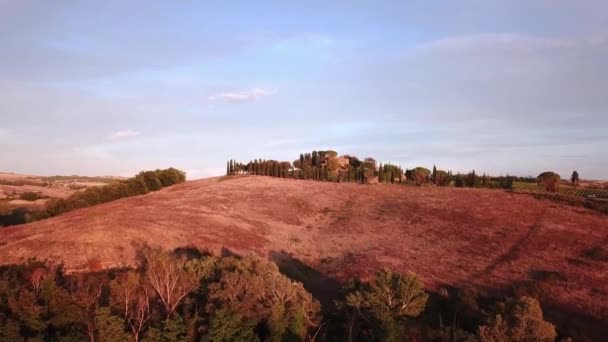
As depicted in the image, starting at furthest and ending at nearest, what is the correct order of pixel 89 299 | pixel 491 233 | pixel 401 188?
1. pixel 401 188
2. pixel 491 233
3. pixel 89 299

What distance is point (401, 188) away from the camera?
7006cm

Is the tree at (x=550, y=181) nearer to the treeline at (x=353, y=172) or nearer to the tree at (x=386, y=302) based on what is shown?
the treeline at (x=353, y=172)

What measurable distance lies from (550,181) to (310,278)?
51.2m

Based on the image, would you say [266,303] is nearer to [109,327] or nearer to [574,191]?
[109,327]

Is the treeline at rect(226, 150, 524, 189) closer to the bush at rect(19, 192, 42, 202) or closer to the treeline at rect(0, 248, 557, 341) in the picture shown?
the bush at rect(19, 192, 42, 202)

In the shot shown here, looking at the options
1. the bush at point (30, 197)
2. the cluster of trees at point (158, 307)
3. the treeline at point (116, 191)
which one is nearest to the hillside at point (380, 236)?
the cluster of trees at point (158, 307)

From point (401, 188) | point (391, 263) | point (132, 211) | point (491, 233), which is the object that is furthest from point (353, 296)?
point (401, 188)

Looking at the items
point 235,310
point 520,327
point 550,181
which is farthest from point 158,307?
point 550,181

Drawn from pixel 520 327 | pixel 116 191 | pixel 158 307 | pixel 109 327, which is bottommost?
pixel 109 327

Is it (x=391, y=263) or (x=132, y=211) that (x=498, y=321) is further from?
(x=132, y=211)

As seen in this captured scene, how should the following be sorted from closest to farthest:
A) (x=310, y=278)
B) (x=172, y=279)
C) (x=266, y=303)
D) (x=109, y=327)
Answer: (x=109, y=327)
(x=266, y=303)
(x=172, y=279)
(x=310, y=278)

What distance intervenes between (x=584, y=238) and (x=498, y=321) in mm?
22366

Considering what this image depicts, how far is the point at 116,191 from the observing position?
7600 centimetres

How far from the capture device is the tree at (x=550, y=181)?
230 ft
